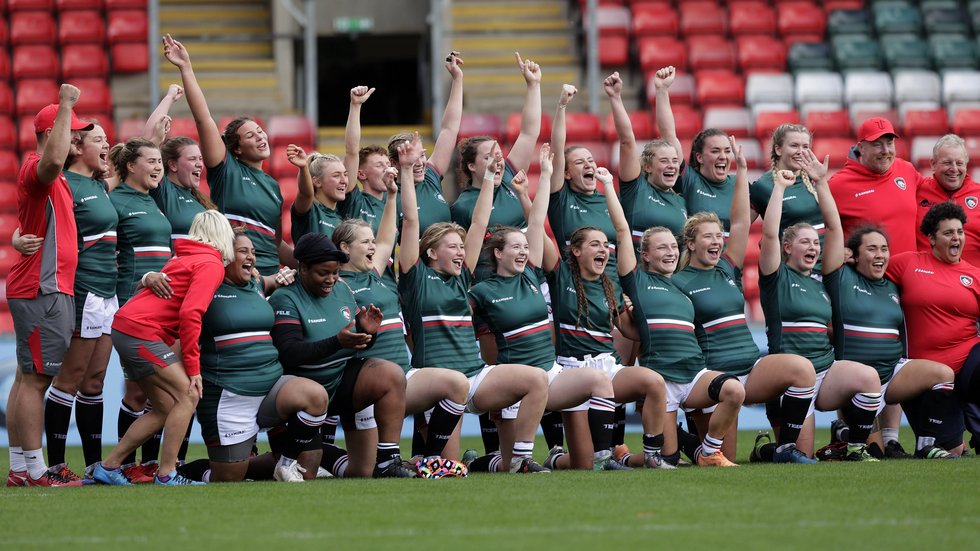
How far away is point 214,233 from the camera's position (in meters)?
6.61

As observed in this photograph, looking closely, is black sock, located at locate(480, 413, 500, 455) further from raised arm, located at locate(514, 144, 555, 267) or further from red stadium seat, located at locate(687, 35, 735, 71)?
red stadium seat, located at locate(687, 35, 735, 71)

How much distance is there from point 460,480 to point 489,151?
2227 mm

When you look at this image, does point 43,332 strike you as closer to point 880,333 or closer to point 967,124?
point 880,333

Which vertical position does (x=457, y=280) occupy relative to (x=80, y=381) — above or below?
above

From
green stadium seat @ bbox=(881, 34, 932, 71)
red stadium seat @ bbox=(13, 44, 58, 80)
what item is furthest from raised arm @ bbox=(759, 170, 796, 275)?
red stadium seat @ bbox=(13, 44, 58, 80)

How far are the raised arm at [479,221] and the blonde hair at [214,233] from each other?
150 centimetres

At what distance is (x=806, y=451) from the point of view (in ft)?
25.9

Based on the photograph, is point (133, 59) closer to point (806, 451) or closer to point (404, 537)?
point (806, 451)

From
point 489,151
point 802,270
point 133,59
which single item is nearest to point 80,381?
point 489,151

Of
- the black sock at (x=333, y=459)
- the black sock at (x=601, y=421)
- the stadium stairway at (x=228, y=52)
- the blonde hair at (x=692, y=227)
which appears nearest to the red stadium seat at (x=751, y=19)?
the stadium stairway at (x=228, y=52)

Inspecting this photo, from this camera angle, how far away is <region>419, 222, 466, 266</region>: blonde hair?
750 centimetres

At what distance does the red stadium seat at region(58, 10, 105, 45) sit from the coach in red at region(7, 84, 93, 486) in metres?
8.76

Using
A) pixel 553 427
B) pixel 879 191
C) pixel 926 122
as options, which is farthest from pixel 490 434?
pixel 926 122

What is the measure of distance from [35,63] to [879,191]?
10.1m
